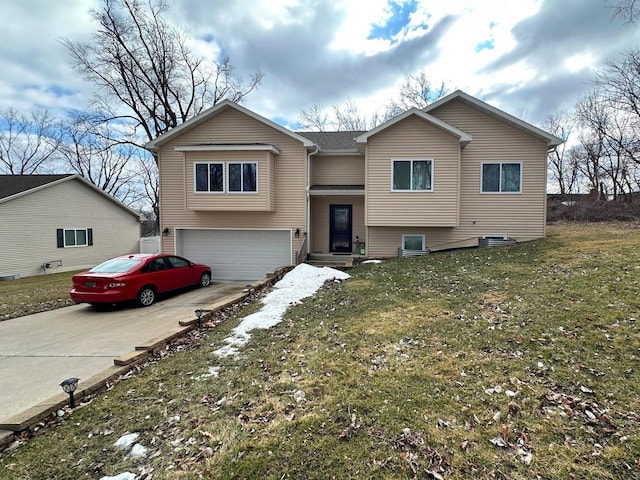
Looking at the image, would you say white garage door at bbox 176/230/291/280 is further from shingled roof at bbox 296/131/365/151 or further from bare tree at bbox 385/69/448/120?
bare tree at bbox 385/69/448/120

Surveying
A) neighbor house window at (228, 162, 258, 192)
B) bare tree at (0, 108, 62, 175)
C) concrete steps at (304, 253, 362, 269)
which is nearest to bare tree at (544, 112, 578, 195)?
concrete steps at (304, 253, 362, 269)

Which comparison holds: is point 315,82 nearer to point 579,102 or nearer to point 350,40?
point 350,40

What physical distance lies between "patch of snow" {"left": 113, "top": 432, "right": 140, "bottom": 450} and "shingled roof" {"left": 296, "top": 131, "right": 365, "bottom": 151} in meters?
13.9

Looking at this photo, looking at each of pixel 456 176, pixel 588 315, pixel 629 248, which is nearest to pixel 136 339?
pixel 588 315

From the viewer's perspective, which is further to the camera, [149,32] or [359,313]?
[149,32]

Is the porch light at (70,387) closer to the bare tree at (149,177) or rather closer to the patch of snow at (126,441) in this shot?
the patch of snow at (126,441)

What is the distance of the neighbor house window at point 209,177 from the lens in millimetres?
14328

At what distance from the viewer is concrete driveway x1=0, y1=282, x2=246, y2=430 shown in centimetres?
455

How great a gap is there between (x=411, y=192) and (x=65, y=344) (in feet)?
37.2

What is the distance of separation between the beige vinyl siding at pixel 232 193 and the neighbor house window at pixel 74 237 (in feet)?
40.6

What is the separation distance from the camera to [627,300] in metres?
5.68

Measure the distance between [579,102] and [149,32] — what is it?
3663 cm

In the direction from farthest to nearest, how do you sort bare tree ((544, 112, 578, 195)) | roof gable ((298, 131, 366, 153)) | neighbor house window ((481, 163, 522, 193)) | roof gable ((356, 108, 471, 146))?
bare tree ((544, 112, 578, 195)) < roof gable ((298, 131, 366, 153)) < neighbor house window ((481, 163, 522, 193)) < roof gable ((356, 108, 471, 146))

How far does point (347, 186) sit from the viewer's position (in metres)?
15.5
